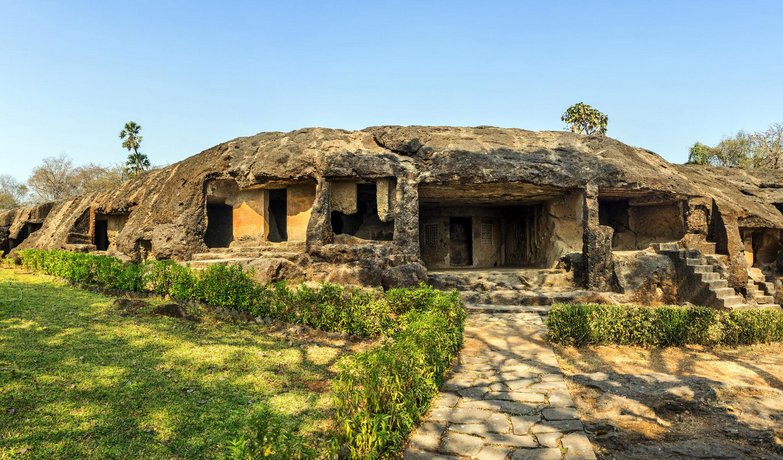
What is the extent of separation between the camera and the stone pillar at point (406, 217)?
13.4 metres

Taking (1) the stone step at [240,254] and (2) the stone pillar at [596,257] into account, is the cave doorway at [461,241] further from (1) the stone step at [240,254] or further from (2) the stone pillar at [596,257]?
(1) the stone step at [240,254]

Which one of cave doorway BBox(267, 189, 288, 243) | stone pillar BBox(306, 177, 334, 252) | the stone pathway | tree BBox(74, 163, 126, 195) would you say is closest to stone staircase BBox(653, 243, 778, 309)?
the stone pathway

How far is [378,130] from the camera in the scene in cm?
1471

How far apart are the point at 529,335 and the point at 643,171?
29.6 feet

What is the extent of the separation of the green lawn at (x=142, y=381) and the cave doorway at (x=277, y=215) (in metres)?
7.56

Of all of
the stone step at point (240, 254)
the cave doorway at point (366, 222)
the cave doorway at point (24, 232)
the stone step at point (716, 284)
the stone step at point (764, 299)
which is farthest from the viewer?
the cave doorway at point (24, 232)

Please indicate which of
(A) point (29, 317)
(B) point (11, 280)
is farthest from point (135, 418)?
(B) point (11, 280)

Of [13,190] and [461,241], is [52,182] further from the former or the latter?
[461,241]

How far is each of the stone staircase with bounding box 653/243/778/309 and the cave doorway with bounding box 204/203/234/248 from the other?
1490cm

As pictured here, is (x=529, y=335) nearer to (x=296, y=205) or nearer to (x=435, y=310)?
(x=435, y=310)

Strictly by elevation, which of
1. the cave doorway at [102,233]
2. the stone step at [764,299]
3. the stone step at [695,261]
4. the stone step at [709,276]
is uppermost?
the cave doorway at [102,233]

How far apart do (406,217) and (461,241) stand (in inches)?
299

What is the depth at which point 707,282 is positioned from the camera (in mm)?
12633

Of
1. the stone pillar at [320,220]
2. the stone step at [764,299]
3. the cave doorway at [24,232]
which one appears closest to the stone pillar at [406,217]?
the stone pillar at [320,220]
